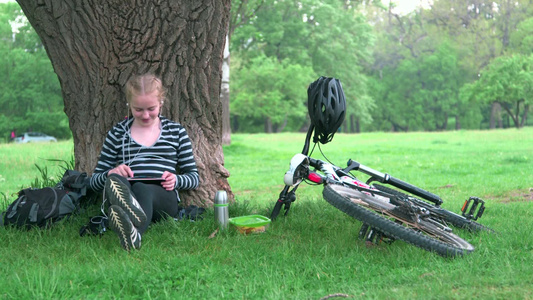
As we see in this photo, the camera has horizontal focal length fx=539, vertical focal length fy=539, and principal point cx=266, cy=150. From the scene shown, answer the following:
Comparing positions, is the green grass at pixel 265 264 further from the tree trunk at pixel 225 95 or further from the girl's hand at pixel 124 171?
the tree trunk at pixel 225 95

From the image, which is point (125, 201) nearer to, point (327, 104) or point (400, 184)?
point (327, 104)

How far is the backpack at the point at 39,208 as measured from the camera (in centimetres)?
417

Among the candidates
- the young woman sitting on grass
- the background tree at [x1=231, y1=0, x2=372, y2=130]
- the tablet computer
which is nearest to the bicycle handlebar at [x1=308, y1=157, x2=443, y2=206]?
the young woman sitting on grass

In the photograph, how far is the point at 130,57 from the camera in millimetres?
4711

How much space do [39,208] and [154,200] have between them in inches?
35.5

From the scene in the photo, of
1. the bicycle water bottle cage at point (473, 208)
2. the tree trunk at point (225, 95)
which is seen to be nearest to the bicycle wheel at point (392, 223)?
the bicycle water bottle cage at point (473, 208)

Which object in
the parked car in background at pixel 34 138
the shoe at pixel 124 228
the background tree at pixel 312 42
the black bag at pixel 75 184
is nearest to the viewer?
the shoe at pixel 124 228

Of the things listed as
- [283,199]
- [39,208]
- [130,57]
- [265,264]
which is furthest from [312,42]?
[265,264]

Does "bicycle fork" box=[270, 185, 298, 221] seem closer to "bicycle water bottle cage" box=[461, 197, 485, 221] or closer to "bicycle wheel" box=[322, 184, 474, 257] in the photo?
"bicycle wheel" box=[322, 184, 474, 257]

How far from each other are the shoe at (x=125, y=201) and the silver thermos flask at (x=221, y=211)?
71 cm

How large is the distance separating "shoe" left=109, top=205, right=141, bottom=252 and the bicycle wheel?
130cm

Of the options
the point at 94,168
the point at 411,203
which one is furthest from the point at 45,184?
the point at 411,203

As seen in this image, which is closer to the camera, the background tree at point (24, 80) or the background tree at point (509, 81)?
the background tree at point (509, 81)

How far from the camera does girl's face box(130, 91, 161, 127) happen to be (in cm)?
420
